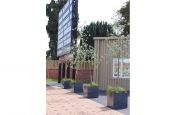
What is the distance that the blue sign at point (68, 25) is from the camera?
19.9 m

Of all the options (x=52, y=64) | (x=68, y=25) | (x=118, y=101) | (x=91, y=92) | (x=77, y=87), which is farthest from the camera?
(x=52, y=64)

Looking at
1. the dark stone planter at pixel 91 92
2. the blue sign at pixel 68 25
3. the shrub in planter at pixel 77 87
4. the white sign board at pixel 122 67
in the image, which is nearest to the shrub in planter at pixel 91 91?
the dark stone planter at pixel 91 92

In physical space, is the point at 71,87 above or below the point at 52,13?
below

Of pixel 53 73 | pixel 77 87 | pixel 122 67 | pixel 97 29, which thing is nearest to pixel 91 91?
pixel 77 87

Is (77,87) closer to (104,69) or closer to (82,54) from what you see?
(104,69)

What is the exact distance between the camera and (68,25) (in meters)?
21.4

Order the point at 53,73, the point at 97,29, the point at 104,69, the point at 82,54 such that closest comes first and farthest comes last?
1. the point at 104,69
2. the point at 82,54
3. the point at 97,29
4. the point at 53,73

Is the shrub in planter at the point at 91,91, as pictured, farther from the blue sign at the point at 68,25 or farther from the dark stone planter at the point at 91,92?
the blue sign at the point at 68,25

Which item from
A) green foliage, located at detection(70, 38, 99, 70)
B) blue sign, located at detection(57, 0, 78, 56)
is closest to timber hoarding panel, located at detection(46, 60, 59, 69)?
blue sign, located at detection(57, 0, 78, 56)

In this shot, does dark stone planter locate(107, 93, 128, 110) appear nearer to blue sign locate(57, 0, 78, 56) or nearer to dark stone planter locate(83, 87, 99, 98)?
dark stone planter locate(83, 87, 99, 98)
